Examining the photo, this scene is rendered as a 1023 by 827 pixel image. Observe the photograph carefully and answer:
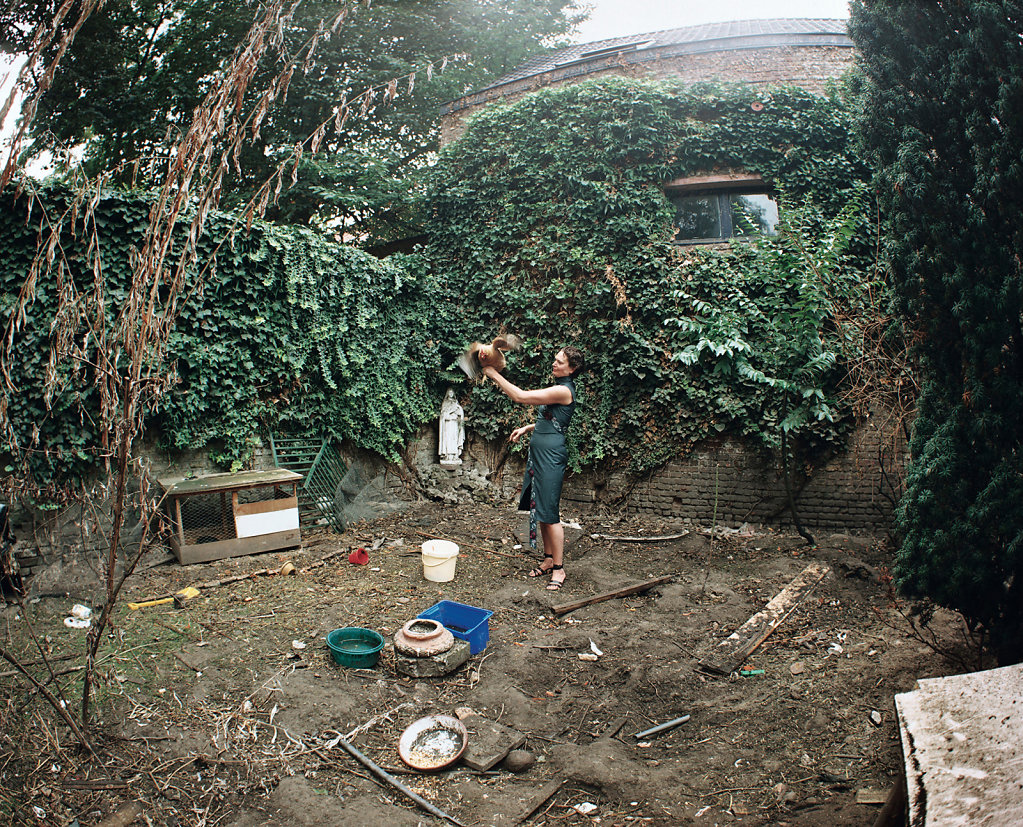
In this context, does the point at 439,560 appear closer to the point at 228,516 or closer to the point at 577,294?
the point at 228,516

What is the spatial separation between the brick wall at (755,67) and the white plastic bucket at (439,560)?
Result: 7.27 meters

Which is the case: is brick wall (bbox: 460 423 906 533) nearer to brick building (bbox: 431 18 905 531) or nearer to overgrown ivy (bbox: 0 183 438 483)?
brick building (bbox: 431 18 905 531)

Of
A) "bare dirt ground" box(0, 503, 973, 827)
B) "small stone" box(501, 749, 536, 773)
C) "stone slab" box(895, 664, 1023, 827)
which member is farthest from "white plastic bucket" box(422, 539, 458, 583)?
"stone slab" box(895, 664, 1023, 827)

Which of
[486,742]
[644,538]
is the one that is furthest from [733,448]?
[486,742]

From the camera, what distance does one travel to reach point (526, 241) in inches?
324

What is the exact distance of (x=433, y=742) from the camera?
3.10m

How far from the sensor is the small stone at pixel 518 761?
298 centimetres

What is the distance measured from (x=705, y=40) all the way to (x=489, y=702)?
9.10 metres

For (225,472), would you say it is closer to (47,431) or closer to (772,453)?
(47,431)

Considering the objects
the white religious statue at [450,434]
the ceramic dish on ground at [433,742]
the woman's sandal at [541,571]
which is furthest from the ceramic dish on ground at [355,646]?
the white religious statue at [450,434]

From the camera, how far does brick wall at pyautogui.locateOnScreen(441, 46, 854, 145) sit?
830 centimetres

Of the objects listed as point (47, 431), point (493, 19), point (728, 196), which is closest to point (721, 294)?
point (728, 196)

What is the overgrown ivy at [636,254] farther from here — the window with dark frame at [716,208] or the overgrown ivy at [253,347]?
the overgrown ivy at [253,347]

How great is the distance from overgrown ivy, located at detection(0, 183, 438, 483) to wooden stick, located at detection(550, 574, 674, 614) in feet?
11.6
